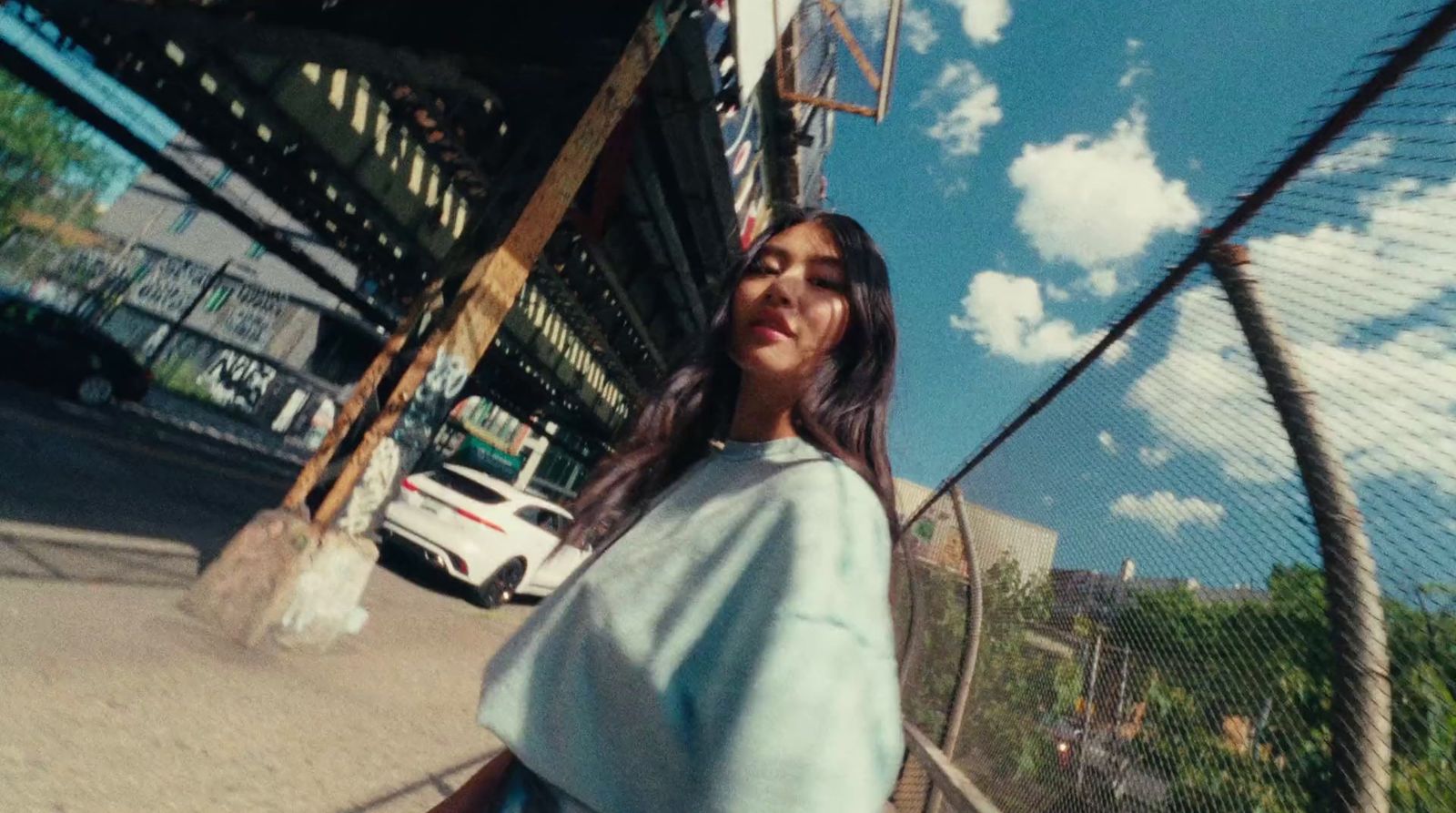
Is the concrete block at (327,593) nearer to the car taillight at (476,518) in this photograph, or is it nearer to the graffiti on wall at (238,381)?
the car taillight at (476,518)

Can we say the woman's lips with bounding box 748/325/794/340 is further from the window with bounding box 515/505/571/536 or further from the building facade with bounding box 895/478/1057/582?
the window with bounding box 515/505/571/536

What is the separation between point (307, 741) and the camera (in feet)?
12.3

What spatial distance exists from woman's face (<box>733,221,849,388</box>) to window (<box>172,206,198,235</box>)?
37407mm

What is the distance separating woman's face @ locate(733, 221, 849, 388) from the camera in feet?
4.02

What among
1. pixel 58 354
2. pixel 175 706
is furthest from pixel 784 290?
pixel 58 354

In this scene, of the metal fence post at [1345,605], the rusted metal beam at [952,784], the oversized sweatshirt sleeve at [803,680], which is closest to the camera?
the oversized sweatshirt sleeve at [803,680]

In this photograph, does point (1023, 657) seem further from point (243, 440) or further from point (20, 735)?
point (243, 440)

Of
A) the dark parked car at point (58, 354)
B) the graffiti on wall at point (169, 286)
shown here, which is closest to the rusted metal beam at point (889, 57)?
the dark parked car at point (58, 354)

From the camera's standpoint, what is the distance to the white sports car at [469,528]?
8.63 meters

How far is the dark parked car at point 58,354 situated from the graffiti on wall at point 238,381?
→ 9.90 metres

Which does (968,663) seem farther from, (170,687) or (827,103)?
(827,103)

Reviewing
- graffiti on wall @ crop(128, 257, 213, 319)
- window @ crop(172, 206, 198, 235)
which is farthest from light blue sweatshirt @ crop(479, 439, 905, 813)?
window @ crop(172, 206, 198, 235)

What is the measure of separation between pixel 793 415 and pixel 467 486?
860 centimetres

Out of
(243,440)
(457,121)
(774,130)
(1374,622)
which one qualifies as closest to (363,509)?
(457,121)
